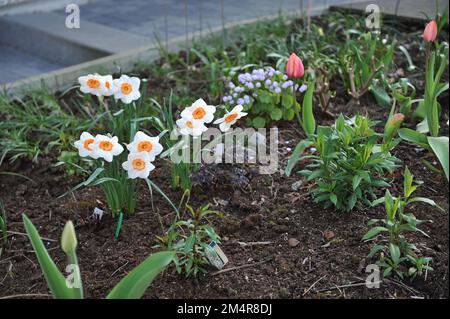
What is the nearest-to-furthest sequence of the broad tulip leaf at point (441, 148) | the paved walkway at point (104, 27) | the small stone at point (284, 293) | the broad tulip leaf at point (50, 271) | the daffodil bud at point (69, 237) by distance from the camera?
the daffodil bud at point (69, 237)
the broad tulip leaf at point (50, 271)
the broad tulip leaf at point (441, 148)
the small stone at point (284, 293)
the paved walkway at point (104, 27)

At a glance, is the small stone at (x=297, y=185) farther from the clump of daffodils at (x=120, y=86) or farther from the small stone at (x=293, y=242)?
the clump of daffodils at (x=120, y=86)

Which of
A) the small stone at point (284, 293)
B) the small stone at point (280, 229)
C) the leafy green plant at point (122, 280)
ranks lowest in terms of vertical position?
the small stone at point (284, 293)

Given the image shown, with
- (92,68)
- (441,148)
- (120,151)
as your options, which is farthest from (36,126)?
(441,148)

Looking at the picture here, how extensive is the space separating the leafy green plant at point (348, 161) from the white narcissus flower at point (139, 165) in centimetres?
49

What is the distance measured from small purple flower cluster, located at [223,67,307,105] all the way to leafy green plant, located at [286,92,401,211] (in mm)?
644

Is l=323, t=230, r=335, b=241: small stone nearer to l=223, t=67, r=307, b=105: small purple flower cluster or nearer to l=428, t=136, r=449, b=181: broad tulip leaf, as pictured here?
l=428, t=136, r=449, b=181: broad tulip leaf

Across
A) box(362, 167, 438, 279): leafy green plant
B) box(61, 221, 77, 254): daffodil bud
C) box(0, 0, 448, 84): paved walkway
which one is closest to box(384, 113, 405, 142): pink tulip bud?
box(362, 167, 438, 279): leafy green plant

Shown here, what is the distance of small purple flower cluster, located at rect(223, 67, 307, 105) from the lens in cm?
318

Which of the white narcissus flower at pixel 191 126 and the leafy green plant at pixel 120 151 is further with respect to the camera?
the white narcissus flower at pixel 191 126

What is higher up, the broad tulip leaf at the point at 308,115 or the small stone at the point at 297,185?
the broad tulip leaf at the point at 308,115

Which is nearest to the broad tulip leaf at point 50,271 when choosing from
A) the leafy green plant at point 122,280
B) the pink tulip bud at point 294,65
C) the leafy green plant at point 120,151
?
the leafy green plant at point 122,280

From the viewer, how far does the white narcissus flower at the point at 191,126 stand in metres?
2.38

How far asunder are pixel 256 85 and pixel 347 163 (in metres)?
0.92

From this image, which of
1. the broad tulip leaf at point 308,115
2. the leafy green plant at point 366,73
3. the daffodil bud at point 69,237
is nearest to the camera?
the daffodil bud at point 69,237
